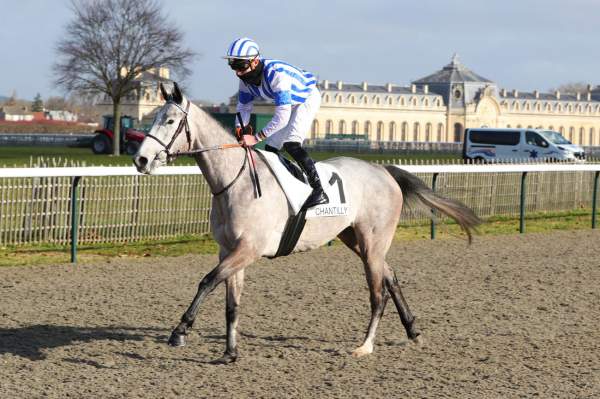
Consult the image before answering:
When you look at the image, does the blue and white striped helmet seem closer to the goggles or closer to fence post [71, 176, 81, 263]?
the goggles

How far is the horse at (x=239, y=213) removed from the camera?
611cm

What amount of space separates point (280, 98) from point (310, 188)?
651 mm

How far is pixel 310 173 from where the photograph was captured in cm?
677

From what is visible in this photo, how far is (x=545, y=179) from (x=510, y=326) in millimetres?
12403

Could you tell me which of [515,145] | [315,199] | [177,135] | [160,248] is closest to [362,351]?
[315,199]

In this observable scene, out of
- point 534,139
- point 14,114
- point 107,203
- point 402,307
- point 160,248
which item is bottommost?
point 160,248

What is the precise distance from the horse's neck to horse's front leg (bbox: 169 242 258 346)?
16.4 inches

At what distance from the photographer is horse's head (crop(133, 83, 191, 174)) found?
5973 mm

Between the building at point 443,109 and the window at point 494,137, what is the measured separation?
60142 millimetres

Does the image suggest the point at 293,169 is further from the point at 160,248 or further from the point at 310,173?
the point at 160,248

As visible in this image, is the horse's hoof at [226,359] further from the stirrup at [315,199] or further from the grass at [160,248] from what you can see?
the grass at [160,248]

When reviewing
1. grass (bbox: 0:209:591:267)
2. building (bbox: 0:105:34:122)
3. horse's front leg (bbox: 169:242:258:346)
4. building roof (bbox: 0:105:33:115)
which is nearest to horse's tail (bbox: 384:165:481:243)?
grass (bbox: 0:209:591:267)

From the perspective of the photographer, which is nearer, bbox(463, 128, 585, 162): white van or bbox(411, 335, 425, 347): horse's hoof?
bbox(411, 335, 425, 347): horse's hoof

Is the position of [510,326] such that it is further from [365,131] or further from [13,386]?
[365,131]
